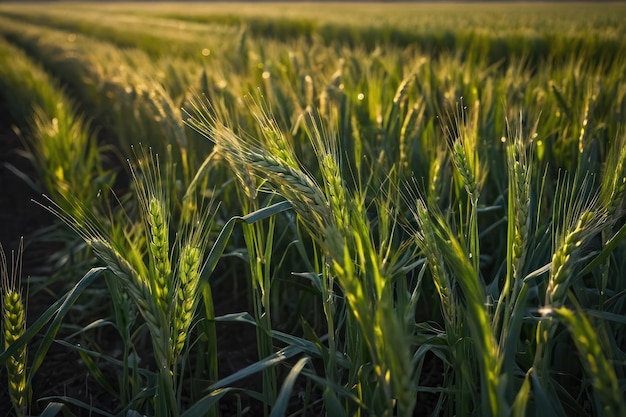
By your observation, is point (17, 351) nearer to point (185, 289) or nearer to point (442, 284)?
point (185, 289)

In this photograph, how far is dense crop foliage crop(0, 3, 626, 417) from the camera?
112 cm

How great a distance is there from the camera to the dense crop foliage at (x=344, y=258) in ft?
3.68

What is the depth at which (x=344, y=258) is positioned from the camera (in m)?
Answer: 0.99

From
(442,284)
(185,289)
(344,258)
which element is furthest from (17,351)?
(442,284)

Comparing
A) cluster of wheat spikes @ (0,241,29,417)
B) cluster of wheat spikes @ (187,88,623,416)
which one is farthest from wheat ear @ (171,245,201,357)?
cluster of wheat spikes @ (0,241,29,417)

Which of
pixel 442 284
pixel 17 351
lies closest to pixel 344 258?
pixel 442 284

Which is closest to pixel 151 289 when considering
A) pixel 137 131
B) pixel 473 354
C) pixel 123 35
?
pixel 473 354

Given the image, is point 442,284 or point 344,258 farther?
point 442,284

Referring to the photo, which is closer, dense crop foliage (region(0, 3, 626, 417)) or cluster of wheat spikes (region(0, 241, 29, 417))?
dense crop foliage (region(0, 3, 626, 417))

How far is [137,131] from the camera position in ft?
12.0

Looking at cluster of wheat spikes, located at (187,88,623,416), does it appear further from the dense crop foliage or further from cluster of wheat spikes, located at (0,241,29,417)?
cluster of wheat spikes, located at (0,241,29,417)

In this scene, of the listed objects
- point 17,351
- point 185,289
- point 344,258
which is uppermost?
point 344,258

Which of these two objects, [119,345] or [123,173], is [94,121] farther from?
[119,345]

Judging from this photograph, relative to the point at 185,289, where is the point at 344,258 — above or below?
above
